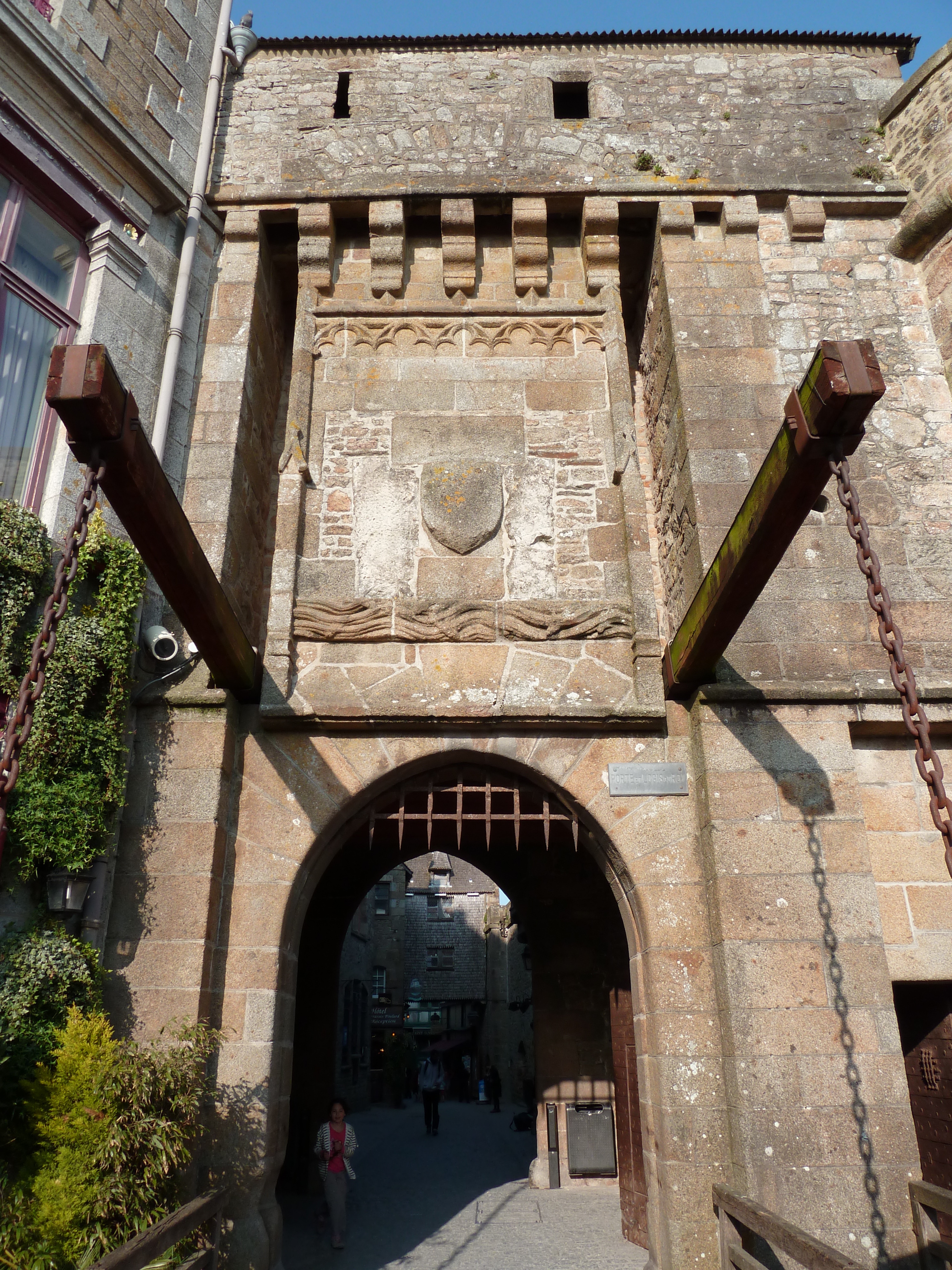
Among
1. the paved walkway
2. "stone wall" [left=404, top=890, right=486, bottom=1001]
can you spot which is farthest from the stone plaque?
"stone wall" [left=404, top=890, right=486, bottom=1001]

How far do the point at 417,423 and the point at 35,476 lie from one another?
216 centimetres

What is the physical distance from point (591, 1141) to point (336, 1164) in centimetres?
227

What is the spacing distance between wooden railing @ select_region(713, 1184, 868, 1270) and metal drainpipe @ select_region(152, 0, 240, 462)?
4278 millimetres

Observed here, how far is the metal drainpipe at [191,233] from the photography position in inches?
198

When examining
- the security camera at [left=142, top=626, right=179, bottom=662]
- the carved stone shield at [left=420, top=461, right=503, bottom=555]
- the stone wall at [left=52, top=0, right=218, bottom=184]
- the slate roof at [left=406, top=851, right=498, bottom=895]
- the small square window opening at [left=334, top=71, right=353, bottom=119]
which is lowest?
the security camera at [left=142, top=626, right=179, bottom=662]

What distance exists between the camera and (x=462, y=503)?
5.20 meters

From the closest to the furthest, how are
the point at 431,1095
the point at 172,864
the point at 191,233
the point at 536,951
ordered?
the point at 172,864, the point at 191,233, the point at 536,951, the point at 431,1095

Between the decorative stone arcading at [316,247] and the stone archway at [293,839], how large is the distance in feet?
10.2

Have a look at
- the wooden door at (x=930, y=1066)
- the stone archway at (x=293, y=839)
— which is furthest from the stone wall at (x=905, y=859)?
the stone archway at (x=293, y=839)

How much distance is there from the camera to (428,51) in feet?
21.5

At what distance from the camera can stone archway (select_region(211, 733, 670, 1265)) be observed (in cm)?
412

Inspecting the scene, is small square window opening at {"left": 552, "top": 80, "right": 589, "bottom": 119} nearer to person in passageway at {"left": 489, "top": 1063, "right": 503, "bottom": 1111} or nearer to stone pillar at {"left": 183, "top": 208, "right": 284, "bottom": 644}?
stone pillar at {"left": 183, "top": 208, "right": 284, "bottom": 644}

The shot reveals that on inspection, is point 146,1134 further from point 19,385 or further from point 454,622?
point 19,385

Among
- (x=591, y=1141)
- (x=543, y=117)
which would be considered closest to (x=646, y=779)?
(x=591, y=1141)
